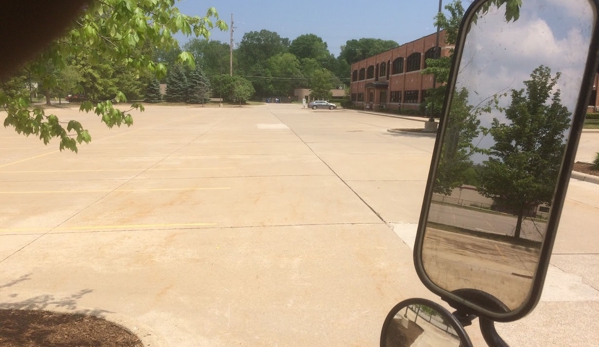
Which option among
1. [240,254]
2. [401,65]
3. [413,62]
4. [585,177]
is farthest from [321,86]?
[240,254]

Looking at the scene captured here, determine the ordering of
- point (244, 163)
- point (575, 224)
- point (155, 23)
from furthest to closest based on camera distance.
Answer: point (244, 163)
point (575, 224)
point (155, 23)

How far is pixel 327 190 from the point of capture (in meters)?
9.22

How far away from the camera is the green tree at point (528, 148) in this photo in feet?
4.89

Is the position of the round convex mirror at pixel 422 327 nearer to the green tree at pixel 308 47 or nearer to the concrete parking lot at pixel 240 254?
the concrete parking lot at pixel 240 254

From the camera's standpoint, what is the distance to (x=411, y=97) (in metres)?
49.5

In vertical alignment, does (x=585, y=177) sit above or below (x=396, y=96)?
above

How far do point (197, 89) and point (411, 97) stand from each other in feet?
156

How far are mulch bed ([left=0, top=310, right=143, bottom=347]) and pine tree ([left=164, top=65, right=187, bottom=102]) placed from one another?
86505 mm

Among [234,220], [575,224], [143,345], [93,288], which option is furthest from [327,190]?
[143,345]

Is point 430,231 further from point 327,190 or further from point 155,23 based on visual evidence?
point 327,190

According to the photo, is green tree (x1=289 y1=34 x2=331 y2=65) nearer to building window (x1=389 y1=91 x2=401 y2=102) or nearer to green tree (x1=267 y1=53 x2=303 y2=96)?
green tree (x1=267 y1=53 x2=303 y2=96)

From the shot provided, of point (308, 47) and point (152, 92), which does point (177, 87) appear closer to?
point (152, 92)

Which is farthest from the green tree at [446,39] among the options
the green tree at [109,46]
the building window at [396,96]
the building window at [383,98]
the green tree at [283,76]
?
the green tree at [283,76]

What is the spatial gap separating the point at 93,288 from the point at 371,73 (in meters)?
65.3
